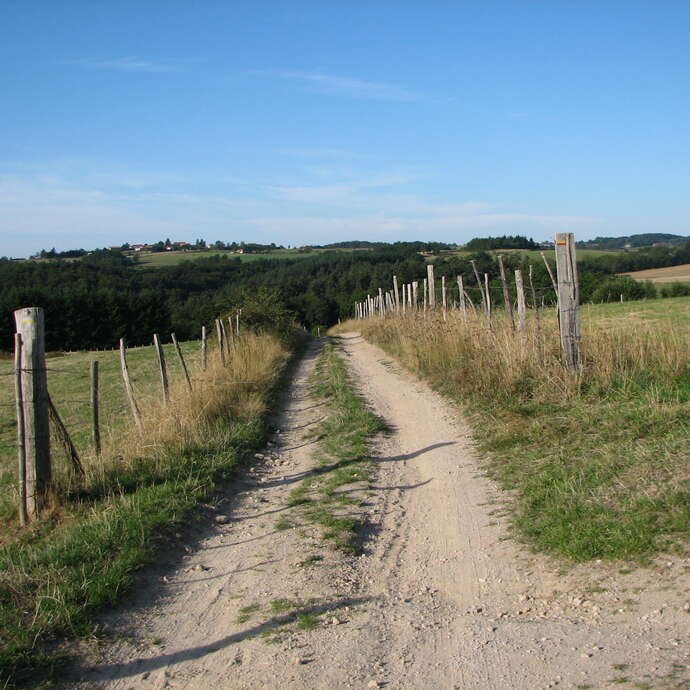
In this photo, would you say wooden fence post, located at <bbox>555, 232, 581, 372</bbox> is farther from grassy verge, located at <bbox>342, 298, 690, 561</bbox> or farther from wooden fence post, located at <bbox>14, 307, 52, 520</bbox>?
wooden fence post, located at <bbox>14, 307, 52, 520</bbox>

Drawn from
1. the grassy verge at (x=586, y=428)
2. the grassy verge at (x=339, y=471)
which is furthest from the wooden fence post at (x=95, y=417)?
the grassy verge at (x=586, y=428)

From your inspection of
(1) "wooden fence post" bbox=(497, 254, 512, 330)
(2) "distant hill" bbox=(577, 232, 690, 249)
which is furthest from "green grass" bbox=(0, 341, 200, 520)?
(2) "distant hill" bbox=(577, 232, 690, 249)

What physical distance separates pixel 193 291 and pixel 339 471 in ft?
309

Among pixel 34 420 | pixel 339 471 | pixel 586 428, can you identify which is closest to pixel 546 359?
pixel 586 428

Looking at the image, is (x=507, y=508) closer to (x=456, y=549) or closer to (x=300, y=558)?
(x=456, y=549)

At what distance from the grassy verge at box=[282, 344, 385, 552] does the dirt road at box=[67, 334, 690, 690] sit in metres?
0.18

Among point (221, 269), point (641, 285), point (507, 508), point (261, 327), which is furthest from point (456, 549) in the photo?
point (221, 269)

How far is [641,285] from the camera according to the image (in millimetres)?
48625

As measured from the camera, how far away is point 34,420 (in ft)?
19.1

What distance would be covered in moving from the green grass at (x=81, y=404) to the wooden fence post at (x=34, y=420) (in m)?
0.35

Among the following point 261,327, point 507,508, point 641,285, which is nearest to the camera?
point 507,508

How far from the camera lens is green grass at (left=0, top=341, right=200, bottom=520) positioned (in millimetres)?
7438

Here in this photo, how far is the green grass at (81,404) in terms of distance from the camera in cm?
744

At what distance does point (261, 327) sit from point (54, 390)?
9643 mm
